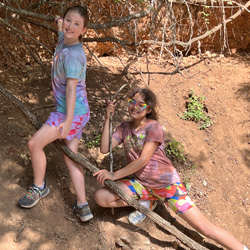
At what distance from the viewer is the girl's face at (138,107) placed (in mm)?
2828

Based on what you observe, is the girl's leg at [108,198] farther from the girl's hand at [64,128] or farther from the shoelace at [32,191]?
the girl's hand at [64,128]

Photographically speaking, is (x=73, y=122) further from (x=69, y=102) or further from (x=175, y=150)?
(x=175, y=150)

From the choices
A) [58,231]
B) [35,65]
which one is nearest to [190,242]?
[58,231]

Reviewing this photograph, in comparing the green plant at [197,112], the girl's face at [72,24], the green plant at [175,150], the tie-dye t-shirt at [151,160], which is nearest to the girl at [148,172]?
the tie-dye t-shirt at [151,160]

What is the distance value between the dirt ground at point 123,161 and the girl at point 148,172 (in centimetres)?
29

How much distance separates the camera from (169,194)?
9.43 feet

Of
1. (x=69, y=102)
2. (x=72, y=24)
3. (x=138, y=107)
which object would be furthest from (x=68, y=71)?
(x=138, y=107)

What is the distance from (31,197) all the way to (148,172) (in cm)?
101

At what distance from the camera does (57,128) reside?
2.47 meters

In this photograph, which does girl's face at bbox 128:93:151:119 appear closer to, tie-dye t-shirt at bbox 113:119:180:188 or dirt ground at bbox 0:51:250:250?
tie-dye t-shirt at bbox 113:119:180:188

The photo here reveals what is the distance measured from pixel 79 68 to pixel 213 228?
1.74m

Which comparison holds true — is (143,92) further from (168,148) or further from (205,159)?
(205,159)

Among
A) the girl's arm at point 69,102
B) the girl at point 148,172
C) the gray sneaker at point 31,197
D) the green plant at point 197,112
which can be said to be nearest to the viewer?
the girl's arm at point 69,102

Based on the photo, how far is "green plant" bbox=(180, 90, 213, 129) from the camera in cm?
443
